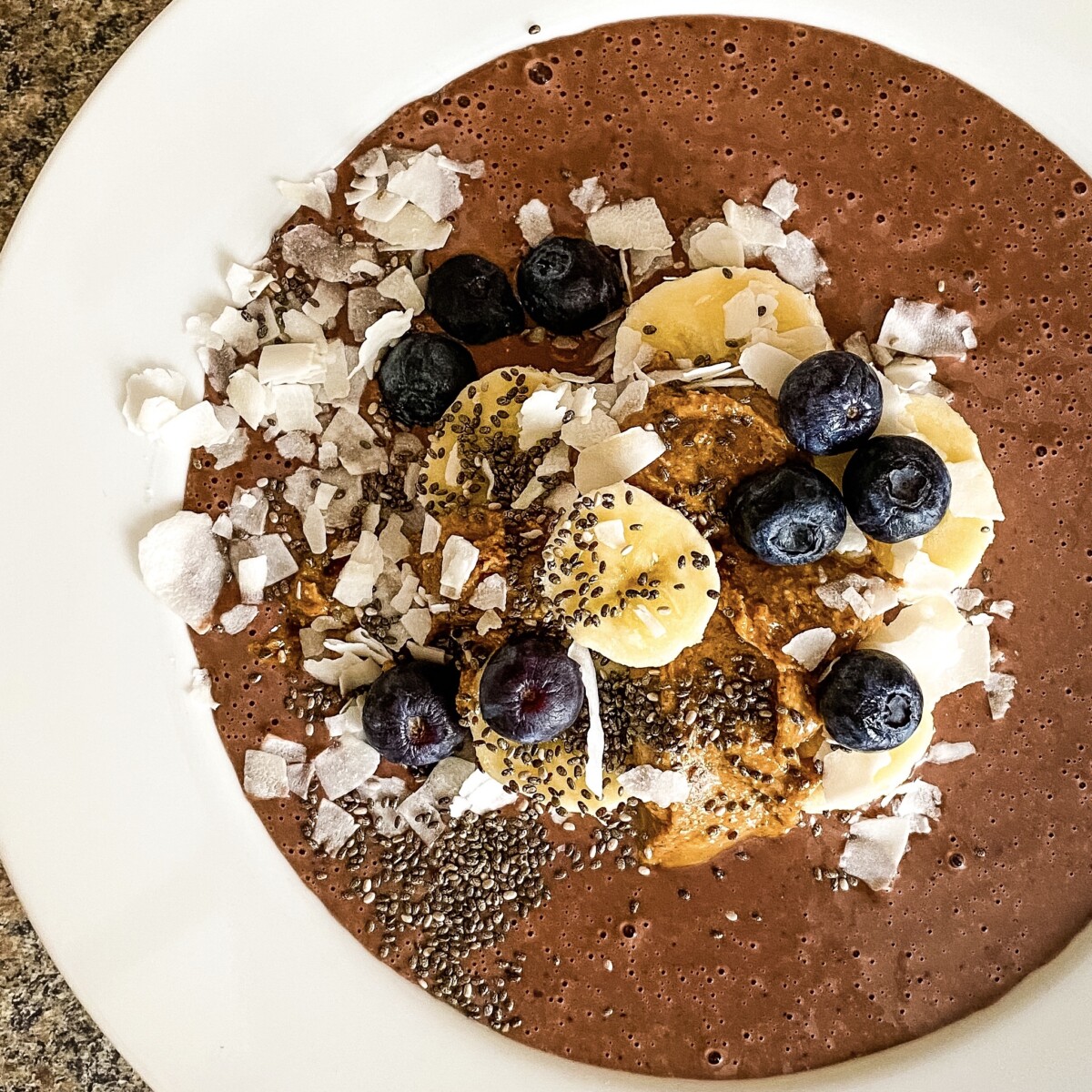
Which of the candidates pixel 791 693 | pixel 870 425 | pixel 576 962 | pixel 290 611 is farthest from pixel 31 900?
pixel 870 425

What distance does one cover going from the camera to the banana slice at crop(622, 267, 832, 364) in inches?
58.2

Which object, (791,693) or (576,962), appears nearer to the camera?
(791,693)

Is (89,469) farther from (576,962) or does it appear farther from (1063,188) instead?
(1063,188)

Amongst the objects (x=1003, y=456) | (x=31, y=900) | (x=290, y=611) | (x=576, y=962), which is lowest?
(x=576, y=962)

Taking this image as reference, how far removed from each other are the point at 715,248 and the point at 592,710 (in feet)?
2.62

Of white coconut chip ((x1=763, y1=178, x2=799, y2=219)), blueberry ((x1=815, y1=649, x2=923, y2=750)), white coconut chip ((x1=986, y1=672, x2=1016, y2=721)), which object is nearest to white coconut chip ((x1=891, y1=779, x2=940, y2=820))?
white coconut chip ((x1=986, y1=672, x2=1016, y2=721))

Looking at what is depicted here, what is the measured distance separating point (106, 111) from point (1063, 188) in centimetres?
161

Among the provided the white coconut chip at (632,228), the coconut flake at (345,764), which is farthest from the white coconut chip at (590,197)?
the coconut flake at (345,764)

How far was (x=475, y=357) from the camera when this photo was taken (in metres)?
1.59

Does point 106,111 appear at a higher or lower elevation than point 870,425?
higher

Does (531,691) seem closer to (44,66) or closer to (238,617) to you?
(238,617)

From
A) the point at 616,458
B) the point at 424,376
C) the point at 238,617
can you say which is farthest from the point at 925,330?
the point at 238,617

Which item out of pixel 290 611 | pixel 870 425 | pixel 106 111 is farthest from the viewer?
pixel 290 611

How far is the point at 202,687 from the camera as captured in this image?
5.38 ft
